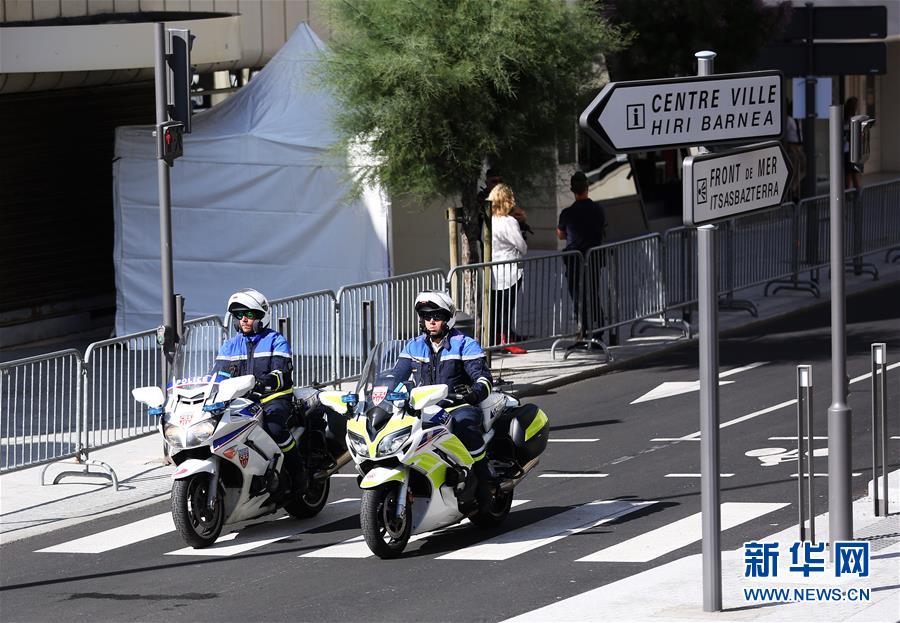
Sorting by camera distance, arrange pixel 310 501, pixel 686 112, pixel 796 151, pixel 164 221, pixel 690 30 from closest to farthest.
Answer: pixel 686 112
pixel 310 501
pixel 164 221
pixel 690 30
pixel 796 151

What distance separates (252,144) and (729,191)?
11784 millimetres

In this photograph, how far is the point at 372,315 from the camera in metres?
16.6

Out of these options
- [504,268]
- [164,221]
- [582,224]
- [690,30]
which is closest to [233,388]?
[164,221]

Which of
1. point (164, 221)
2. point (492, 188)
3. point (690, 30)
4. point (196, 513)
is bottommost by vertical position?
point (196, 513)

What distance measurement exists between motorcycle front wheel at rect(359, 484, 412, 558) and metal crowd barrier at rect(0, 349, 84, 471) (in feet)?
12.5

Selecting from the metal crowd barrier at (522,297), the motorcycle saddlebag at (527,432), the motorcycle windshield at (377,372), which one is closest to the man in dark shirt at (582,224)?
the metal crowd barrier at (522,297)

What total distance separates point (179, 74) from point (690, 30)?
13379mm

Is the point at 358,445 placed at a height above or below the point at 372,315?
below

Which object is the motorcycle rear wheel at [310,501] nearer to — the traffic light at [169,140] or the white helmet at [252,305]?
the white helmet at [252,305]

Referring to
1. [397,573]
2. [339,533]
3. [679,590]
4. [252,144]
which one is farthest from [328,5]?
[679,590]

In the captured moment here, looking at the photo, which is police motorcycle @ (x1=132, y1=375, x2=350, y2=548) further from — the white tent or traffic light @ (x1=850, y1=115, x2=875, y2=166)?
the white tent

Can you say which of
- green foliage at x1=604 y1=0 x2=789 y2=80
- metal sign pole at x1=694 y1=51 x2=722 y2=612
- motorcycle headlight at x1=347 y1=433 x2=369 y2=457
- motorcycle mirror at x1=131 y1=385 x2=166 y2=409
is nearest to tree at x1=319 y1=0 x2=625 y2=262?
motorcycle mirror at x1=131 y1=385 x2=166 y2=409

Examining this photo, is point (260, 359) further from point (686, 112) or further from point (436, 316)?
point (686, 112)

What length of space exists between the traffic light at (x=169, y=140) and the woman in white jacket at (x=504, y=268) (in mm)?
4508
